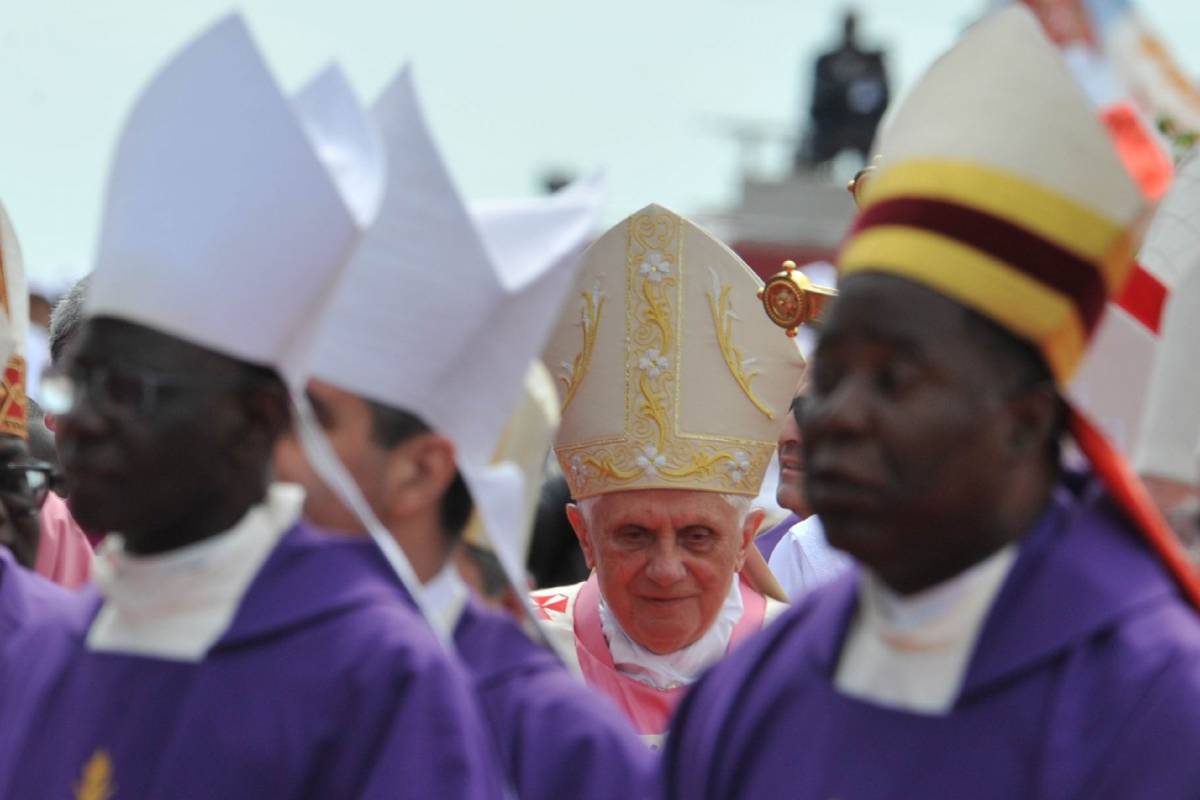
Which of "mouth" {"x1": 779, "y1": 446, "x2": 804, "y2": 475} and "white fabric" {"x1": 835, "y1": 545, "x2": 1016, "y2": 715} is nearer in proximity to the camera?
"white fabric" {"x1": 835, "y1": 545, "x2": 1016, "y2": 715}

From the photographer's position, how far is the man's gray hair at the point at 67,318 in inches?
259

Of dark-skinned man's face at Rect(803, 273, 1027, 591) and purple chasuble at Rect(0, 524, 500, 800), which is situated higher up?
dark-skinned man's face at Rect(803, 273, 1027, 591)

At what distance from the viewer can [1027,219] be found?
3.27 m

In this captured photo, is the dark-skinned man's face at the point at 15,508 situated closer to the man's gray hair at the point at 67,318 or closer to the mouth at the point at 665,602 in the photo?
the man's gray hair at the point at 67,318

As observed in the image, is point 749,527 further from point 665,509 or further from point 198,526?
point 198,526

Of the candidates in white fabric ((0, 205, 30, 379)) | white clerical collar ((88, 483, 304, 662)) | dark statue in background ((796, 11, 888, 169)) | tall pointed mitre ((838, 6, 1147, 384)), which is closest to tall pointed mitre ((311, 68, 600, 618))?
white clerical collar ((88, 483, 304, 662))

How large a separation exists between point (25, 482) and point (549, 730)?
76.9 inches

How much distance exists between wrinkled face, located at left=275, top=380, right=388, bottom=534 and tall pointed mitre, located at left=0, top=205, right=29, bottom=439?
149cm

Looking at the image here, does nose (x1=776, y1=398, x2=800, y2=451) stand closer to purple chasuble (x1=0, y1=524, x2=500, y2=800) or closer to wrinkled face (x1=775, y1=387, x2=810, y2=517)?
wrinkled face (x1=775, y1=387, x2=810, y2=517)

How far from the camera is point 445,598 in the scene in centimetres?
411

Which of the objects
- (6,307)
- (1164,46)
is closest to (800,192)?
(1164,46)

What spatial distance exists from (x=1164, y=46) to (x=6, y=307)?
3734 millimetres

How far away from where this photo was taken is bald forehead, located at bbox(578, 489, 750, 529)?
5.93 meters

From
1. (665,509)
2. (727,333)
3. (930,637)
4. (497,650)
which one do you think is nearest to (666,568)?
(665,509)
